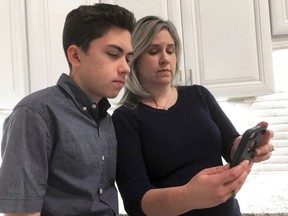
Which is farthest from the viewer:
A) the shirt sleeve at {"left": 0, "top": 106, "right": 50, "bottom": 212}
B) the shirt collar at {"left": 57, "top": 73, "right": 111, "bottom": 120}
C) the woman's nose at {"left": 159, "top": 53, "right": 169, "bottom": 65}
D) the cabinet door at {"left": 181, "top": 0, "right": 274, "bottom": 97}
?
the cabinet door at {"left": 181, "top": 0, "right": 274, "bottom": 97}

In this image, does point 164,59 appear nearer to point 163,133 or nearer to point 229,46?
point 163,133

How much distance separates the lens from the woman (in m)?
0.85

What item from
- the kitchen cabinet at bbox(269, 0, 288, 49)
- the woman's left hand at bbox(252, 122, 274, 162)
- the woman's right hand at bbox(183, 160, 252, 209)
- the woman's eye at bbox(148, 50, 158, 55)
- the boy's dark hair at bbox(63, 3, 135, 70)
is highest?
the kitchen cabinet at bbox(269, 0, 288, 49)

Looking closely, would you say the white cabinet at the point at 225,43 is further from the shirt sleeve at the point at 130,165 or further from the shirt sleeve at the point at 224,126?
the shirt sleeve at the point at 130,165

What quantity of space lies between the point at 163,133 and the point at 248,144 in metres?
0.26

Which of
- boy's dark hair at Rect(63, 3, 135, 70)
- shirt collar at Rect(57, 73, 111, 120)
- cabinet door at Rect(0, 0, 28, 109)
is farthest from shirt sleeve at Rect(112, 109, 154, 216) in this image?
cabinet door at Rect(0, 0, 28, 109)

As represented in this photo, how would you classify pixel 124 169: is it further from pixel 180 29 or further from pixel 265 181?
pixel 265 181

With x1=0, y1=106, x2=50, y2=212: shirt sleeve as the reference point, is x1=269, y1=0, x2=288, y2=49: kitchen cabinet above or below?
above

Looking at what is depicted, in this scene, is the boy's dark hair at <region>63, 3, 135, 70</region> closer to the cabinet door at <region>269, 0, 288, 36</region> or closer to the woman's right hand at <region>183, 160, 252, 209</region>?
the woman's right hand at <region>183, 160, 252, 209</region>

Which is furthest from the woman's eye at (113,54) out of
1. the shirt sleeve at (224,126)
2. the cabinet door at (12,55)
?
the cabinet door at (12,55)

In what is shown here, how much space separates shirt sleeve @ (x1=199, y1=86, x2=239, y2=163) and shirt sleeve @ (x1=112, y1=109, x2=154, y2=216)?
0.25 metres

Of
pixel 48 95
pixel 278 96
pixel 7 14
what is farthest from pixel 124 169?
pixel 278 96

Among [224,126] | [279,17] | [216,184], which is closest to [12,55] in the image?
[224,126]

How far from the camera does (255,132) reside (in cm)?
72
